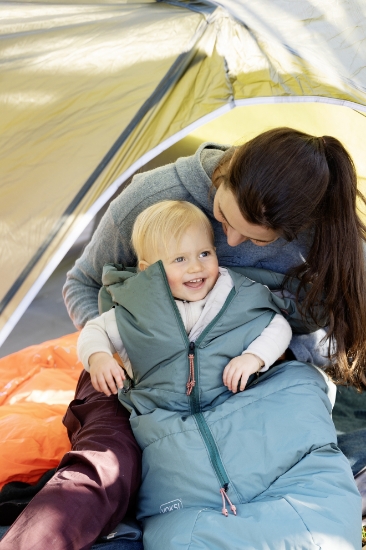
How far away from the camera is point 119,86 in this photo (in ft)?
4.19

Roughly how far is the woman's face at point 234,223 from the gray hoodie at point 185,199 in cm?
13

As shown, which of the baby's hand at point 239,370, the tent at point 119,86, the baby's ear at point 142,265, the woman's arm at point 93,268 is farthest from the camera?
the woman's arm at point 93,268

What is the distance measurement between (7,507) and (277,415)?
1.84 feet

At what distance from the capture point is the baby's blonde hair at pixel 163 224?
51.6 inches

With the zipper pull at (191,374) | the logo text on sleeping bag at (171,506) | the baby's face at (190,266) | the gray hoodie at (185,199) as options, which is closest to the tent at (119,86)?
the gray hoodie at (185,199)

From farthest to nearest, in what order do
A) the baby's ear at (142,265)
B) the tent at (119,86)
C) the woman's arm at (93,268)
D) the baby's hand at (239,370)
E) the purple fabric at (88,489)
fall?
the woman's arm at (93,268) → the baby's ear at (142,265) → the baby's hand at (239,370) → the tent at (119,86) → the purple fabric at (88,489)

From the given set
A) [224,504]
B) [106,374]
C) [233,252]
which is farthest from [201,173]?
[224,504]

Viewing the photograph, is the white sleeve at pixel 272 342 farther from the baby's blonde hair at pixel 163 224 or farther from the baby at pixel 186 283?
the baby's blonde hair at pixel 163 224

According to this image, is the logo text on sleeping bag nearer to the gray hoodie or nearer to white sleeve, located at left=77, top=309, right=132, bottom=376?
white sleeve, located at left=77, top=309, right=132, bottom=376

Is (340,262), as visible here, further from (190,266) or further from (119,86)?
(119,86)

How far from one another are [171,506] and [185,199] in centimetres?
68

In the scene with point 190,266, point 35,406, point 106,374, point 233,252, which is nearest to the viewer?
point 106,374

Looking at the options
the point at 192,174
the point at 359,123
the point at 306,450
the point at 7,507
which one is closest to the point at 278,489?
the point at 306,450

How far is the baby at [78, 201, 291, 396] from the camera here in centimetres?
128
